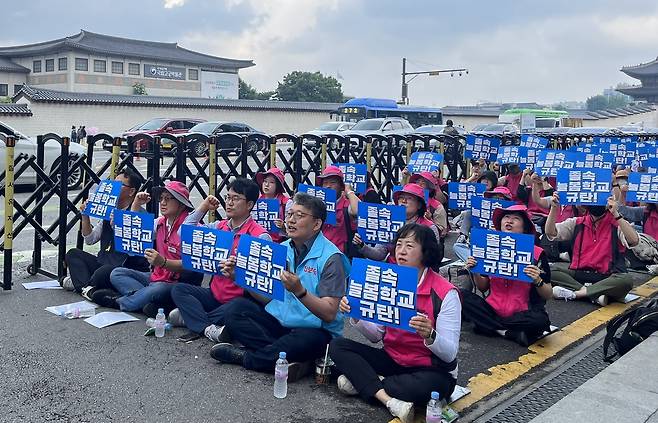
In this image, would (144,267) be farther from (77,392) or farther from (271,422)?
(271,422)

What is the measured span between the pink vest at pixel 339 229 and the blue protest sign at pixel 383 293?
9.91 feet

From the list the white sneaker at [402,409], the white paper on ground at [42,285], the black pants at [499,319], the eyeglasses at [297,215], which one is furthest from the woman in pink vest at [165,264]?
the black pants at [499,319]

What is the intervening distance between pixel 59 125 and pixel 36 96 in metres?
1.60

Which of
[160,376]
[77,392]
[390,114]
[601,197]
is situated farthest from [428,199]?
[390,114]

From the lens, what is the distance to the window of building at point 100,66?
43750 mm

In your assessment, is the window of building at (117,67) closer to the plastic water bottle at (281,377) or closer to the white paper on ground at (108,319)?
the white paper on ground at (108,319)

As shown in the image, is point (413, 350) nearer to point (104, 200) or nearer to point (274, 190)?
point (274, 190)

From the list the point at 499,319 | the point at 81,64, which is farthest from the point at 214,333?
the point at 81,64

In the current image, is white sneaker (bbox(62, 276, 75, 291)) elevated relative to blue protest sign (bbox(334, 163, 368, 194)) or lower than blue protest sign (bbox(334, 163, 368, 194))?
lower

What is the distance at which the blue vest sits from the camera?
4.34 m

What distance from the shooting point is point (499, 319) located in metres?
5.44

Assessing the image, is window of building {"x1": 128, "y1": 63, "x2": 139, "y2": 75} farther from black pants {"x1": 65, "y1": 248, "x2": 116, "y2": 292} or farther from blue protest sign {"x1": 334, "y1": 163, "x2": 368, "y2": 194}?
black pants {"x1": 65, "y1": 248, "x2": 116, "y2": 292}

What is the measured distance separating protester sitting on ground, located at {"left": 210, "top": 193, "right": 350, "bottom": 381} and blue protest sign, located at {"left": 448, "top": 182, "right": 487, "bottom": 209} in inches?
162

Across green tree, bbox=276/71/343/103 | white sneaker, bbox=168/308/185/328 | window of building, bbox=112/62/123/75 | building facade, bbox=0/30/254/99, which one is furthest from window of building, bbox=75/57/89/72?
white sneaker, bbox=168/308/185/328
